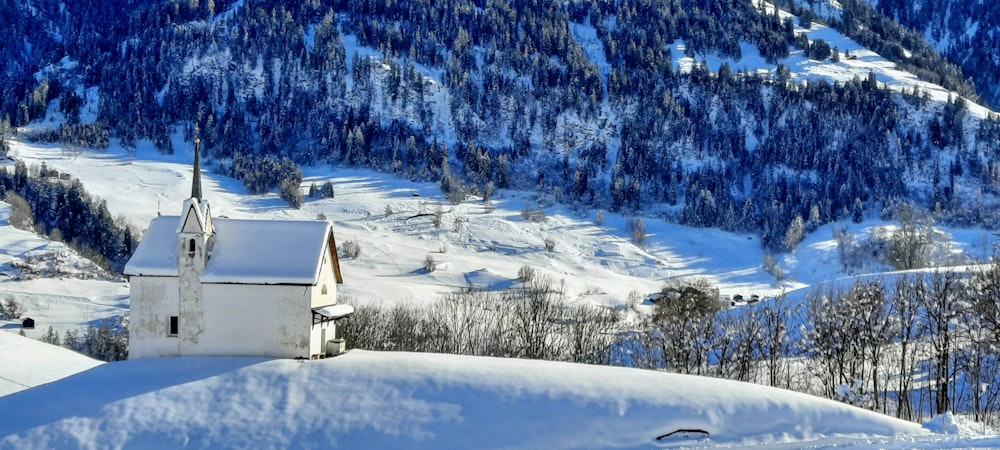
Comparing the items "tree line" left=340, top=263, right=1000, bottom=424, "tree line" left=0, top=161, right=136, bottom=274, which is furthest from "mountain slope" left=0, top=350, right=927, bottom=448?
"tree line" left=0, top=161, right=136, bottom=274

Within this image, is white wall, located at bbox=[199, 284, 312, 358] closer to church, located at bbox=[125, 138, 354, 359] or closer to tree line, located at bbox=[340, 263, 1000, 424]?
church, located at bbox=[125, 138, 354, 359]

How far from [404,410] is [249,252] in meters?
11.9

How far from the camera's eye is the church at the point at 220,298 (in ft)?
140

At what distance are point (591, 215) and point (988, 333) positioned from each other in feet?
428

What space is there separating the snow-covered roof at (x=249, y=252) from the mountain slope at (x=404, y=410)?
4342 millimetres

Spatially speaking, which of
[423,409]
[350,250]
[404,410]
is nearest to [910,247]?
[350,250]

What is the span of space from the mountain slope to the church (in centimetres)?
157

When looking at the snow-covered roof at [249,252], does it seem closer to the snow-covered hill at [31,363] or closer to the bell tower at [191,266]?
the bell tower at [191,266]

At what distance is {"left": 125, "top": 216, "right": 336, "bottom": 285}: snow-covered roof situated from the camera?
42.7m

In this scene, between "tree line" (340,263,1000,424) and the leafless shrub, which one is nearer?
"tree line" (340,263,1000,424)

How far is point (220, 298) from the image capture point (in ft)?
141

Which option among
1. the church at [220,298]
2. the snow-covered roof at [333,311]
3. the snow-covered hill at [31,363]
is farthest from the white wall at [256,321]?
the snow-covered hill at [31,363]

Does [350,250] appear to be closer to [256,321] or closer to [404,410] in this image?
[256,321]

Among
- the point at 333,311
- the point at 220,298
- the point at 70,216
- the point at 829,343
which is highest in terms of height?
the point at 220,298
